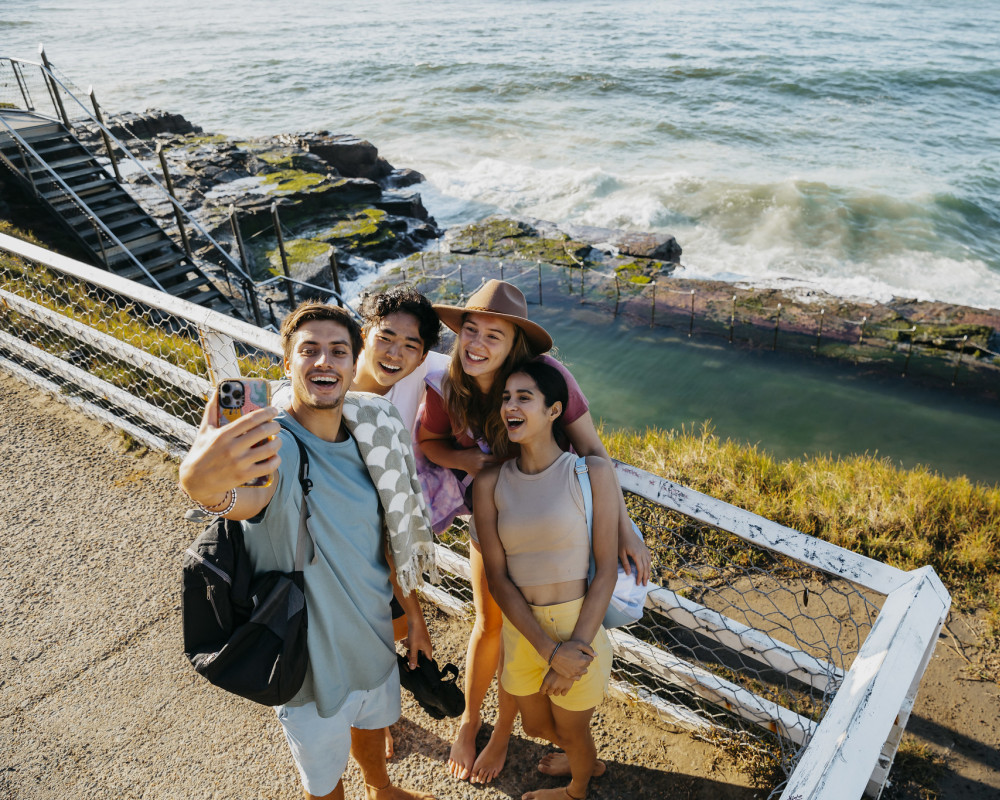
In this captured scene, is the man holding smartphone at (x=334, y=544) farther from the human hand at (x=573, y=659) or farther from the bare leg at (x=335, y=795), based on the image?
the human hand at (x=573, y=659)

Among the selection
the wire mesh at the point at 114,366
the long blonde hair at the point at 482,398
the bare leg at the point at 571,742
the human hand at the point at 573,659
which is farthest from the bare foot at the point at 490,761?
the wire mesh at the point at 114,366

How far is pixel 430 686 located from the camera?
2.47m

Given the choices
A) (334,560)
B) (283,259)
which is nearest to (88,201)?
(283,259)

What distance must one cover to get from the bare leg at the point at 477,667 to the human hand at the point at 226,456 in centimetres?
123

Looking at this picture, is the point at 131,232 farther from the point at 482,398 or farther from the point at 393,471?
the point at 393,471

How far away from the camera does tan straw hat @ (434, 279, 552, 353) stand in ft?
7.74

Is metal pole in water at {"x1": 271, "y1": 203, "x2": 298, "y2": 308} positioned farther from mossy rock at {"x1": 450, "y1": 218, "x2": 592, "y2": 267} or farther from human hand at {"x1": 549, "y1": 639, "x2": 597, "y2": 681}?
human hand at {"x1": 549, "y1": 639, "x2": 597, "y2": 681}

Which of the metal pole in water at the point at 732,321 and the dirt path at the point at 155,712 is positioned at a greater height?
the dirt path at the point at 155,712

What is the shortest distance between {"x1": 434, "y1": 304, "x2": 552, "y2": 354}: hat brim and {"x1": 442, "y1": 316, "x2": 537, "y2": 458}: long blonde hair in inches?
0.9

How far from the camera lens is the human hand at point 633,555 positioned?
2.27 meters

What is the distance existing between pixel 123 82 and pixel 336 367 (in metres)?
39.5

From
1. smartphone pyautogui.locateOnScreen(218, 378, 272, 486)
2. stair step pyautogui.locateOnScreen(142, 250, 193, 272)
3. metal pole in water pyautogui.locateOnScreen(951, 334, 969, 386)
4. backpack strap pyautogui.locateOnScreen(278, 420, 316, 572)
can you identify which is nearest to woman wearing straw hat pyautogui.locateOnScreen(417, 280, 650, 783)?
backpack strap pyautogui.locateOnScreen(278, 420, 316, 572)

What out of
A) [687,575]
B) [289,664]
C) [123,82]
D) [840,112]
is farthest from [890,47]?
[289,664]

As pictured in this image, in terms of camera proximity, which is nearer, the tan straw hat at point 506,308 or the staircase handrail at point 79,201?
the tan straw hat at point 506,308
